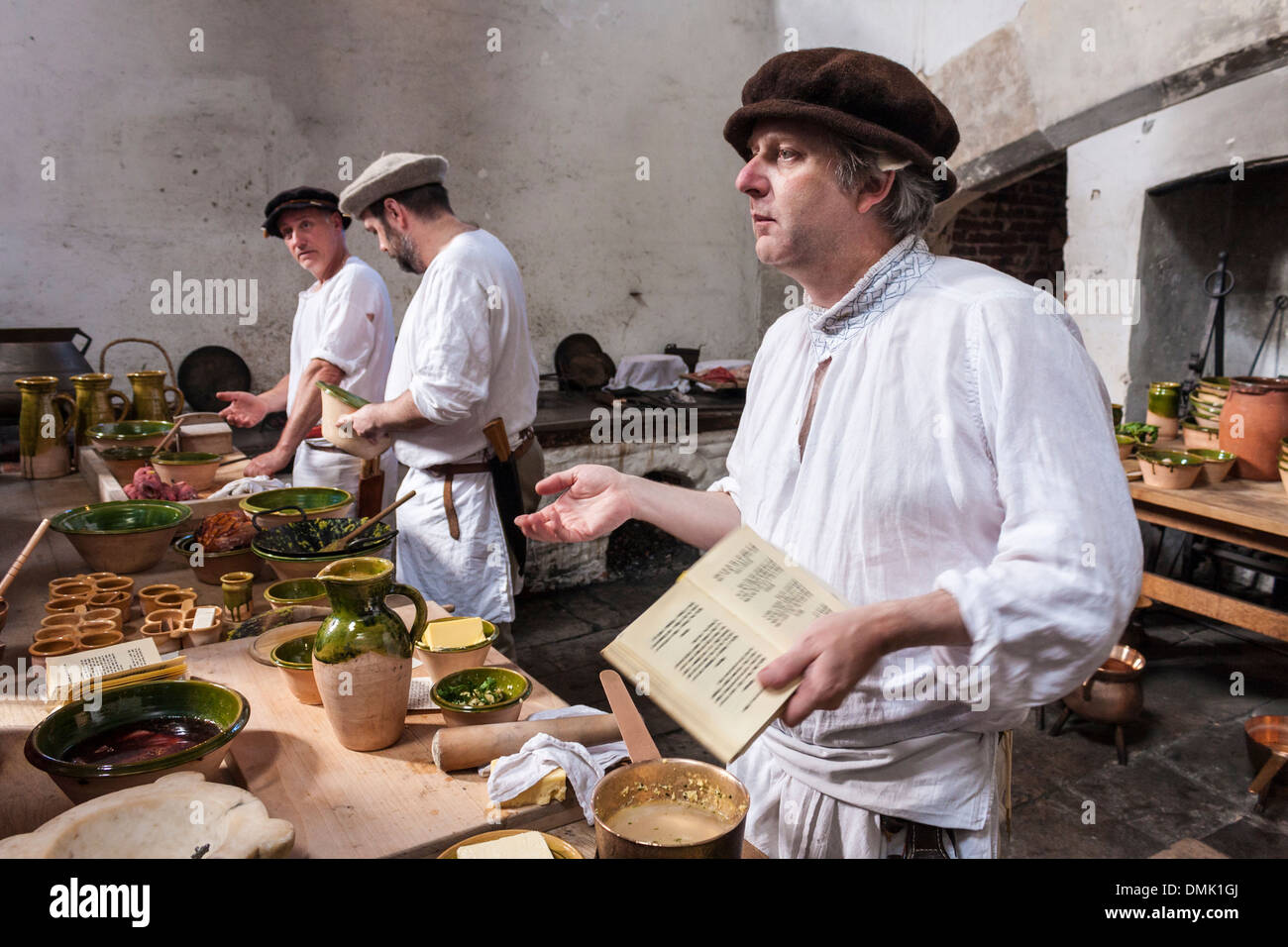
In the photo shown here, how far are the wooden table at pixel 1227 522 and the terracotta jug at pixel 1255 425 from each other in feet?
0.26

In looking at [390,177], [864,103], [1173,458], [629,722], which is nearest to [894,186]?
[864,103]

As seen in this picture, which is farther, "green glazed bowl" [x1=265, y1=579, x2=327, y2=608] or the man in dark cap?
the man in dark cap

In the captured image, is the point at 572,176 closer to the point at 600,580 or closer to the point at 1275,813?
the point at 600,580

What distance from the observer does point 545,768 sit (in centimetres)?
142

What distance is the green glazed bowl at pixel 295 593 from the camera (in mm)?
2125

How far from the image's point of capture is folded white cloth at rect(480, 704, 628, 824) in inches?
54.9

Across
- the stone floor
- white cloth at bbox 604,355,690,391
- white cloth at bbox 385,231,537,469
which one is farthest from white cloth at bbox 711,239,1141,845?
white cloth at bbox 604,355,690,391

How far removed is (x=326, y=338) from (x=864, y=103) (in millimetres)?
2957

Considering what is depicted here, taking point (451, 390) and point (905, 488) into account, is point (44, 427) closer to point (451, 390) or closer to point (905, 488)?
point (451, 390)

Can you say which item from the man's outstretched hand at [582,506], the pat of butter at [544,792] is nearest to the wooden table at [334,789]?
the pat of butter at [544,792]

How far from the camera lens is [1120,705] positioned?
3.76 metres

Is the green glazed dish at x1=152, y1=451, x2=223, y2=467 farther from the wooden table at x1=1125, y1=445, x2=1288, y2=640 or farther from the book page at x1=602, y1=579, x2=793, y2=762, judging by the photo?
the wooden table at x1=1125, y1=445, x2=1288, y2=640

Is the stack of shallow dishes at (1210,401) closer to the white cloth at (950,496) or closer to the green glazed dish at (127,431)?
the white cloth at (950,496)

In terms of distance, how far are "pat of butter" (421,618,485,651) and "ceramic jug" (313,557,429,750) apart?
208 millimetres
